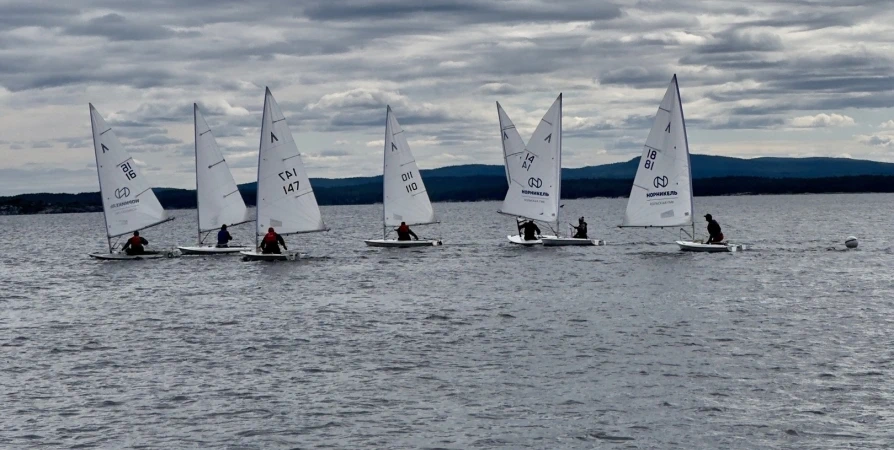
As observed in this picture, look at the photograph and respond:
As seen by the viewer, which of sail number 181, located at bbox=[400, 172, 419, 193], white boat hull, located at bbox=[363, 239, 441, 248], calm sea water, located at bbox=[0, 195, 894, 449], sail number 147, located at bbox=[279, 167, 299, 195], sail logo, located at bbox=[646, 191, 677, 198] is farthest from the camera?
sail number 181, located at bbox=[400, 172, 419, 193]

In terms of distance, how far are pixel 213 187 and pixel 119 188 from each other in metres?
4.44

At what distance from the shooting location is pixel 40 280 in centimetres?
5100

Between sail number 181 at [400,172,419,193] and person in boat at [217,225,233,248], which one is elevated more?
sail number 181 at [400,172,419,193]

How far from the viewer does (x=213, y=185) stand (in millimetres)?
54438

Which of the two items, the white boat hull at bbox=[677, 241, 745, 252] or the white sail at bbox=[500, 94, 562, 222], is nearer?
the white boat hull at bbox=[677, 241, 745, 252]

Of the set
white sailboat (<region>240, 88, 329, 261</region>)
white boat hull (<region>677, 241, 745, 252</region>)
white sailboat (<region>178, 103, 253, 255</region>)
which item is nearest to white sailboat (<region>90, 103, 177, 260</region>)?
white sailboat (<region>178, 103, 253, 255</region>)

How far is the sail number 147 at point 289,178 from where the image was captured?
167ft

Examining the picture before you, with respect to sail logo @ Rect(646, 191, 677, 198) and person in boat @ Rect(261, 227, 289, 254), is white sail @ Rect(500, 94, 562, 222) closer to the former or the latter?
sail logo @ Rect(646, 191, 677, 198)

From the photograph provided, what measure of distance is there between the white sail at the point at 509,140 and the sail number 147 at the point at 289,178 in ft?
40.2

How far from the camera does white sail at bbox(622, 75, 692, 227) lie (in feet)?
166

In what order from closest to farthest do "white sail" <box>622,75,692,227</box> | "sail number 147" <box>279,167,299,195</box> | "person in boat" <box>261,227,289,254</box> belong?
"person in boat" <box>261,227,289,254</box> < "white sail" <box>622,75,692,227</box> < "sail number 147" <box>279,167,299,195</box>

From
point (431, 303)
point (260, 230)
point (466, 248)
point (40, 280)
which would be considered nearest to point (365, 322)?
point (431, 303)

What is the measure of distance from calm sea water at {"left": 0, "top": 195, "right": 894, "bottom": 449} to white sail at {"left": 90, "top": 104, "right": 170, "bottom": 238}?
24.1 ft

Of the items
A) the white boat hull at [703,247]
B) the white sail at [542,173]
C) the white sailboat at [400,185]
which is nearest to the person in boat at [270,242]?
the white sailboat at [400,185]
